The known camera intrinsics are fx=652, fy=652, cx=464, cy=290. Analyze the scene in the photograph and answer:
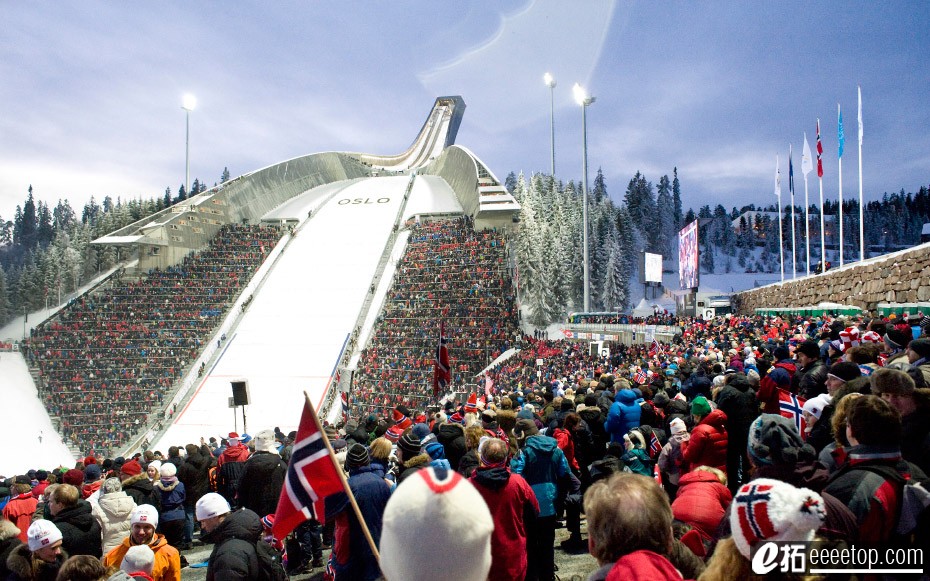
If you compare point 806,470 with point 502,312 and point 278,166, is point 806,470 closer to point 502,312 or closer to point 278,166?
point 502,312

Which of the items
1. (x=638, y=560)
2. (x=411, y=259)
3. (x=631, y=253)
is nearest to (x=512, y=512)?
(x=638, y=560)

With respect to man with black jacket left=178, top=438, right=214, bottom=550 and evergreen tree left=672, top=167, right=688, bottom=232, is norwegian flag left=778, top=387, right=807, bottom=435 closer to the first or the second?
man with black jacket left=178, top=438, right=214, bottom=550

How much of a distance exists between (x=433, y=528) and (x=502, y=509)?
7.16 feet

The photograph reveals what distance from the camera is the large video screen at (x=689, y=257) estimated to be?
35.2 metres

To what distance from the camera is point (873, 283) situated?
51.6ft

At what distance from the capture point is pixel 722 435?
14.6ft

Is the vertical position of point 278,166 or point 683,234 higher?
point 278,166

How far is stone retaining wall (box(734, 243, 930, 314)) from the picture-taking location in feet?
42.5

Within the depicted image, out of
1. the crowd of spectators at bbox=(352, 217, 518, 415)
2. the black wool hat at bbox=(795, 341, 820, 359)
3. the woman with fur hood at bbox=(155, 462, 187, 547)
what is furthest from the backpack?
the crowd of spectators at bbox=(352, 217, 518, 415)

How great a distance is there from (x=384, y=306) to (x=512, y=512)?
28.1 m

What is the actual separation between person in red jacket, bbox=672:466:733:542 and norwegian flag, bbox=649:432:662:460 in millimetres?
2028

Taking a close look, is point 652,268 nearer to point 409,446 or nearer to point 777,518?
point 409,446

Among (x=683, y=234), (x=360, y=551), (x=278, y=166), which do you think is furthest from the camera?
(x=278, y=166)

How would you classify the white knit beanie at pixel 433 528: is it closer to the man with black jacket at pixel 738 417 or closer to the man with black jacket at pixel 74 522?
the man with black jacket at pixel 74 522
